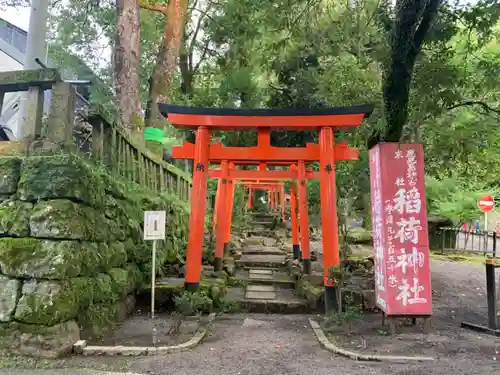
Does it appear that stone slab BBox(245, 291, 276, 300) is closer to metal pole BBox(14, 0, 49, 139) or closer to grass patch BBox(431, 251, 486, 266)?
metal pole BBox(14, 0, 49, 139)

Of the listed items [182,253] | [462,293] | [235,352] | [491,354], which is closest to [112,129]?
[235,352]

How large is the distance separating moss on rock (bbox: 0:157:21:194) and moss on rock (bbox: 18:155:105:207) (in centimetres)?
9

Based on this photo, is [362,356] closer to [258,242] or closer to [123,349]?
[123,349]

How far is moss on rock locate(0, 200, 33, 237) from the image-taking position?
4.98 meters

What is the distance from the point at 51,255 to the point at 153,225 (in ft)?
6.11

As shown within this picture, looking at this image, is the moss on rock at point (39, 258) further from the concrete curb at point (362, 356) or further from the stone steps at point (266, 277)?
the stone steps at point (266, 277)

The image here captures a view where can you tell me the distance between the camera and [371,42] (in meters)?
10.9

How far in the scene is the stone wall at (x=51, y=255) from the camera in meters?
4.72

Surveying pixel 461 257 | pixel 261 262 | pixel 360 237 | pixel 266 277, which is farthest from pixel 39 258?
pixel 461 257

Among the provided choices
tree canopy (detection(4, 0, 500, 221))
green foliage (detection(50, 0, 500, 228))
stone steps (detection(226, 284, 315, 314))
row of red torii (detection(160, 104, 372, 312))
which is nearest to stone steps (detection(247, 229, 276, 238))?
green foliage (detection(50, 0, 500, 228))

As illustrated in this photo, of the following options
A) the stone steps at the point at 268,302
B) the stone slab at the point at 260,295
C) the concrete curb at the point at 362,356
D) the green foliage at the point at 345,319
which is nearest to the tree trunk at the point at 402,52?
the green foliage at the point at 345,319

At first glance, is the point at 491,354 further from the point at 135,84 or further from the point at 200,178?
the point at 135,84

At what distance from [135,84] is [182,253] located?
15.0 ft

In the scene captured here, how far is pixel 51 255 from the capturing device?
4.82m
